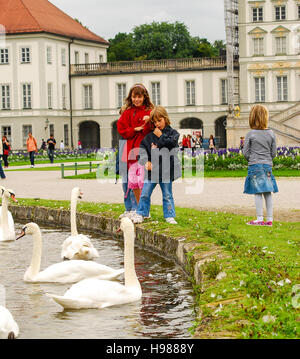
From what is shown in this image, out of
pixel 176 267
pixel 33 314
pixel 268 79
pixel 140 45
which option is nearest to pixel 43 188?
pixel 176 267

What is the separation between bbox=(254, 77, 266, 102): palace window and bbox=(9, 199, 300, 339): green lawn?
5460 cm

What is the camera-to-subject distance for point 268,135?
425 inches

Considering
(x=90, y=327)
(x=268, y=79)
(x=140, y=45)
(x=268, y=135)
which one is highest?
(x=140, y=45)

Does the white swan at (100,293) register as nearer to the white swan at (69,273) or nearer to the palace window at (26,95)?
the white swan at (69,273)

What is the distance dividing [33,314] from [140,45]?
3328 inches

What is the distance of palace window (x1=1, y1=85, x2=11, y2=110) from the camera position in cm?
6694

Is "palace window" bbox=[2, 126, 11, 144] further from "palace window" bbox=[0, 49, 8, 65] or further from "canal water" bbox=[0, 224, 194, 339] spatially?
"canal water" bbox=[0, 224, 194, 339]

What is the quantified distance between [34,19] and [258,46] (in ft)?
61.2

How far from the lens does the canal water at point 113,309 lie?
624 cm

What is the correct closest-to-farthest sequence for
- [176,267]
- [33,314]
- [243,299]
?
[243,299] < [33,314] < [176,267]

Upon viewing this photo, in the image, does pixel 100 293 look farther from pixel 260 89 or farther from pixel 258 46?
pixel 258 46

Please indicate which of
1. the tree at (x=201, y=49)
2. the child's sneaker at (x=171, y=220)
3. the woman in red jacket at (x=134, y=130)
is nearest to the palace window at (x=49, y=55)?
the tree at (x=201, y=49)

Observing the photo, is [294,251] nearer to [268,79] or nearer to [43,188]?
[43,188]

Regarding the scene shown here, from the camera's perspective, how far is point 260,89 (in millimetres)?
65062
